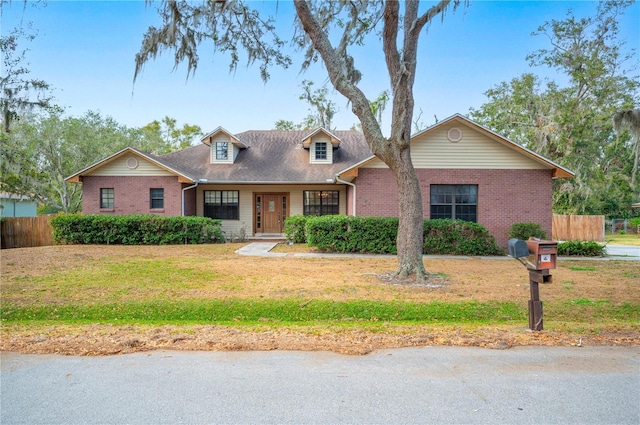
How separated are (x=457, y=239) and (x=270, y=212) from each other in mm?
9879

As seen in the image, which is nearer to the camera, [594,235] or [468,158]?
[468,158]

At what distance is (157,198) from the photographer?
60.6ft

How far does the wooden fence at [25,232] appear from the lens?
53.2ft

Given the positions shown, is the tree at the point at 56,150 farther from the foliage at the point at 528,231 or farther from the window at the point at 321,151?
the foliage at the point at 528,231

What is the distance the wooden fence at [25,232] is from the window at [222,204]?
6.86 meters

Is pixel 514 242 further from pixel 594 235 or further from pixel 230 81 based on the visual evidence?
pixel 594 235

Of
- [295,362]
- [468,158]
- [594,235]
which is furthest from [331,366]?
[594,235]

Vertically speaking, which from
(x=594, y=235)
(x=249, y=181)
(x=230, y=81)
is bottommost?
(x=594, y=235)

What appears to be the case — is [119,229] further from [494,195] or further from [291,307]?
[494,195]

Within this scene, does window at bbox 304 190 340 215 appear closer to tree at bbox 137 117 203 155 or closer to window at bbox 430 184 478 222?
window at bbox 430 184 478 222

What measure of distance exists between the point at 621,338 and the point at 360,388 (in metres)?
3.51

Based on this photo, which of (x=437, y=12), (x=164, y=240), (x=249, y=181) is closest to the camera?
(x=437, y=12)

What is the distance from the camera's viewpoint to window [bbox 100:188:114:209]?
1858 cm

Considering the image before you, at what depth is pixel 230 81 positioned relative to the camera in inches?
475
